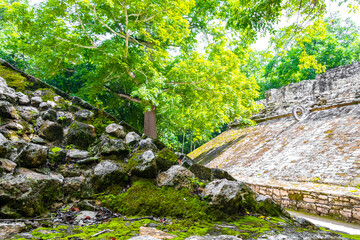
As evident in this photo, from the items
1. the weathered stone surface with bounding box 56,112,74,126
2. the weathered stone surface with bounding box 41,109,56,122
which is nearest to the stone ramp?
the weathered stone surface with bounding box 56,112,74,126

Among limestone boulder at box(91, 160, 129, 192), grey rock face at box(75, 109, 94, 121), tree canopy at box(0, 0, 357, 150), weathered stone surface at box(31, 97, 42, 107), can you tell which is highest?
tree canopy at box(0, 0, 357, 150)

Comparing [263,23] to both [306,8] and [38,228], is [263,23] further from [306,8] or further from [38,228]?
[38,228]

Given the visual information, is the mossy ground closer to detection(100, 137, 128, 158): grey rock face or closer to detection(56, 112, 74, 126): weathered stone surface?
detection(100, 137, 128, 158): grey rock face

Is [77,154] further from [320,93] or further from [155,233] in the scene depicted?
[320,93]

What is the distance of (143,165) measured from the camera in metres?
2.30

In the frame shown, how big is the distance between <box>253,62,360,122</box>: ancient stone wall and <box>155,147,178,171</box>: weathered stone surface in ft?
30.1

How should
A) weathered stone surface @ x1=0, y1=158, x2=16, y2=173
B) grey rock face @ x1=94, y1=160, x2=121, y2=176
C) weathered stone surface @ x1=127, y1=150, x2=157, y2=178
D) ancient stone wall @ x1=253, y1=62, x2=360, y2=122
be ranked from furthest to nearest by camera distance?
ancient stone wall @ x1=253, y1=62, x2=360, y2=122 → weathered stone surface @ x1=127, y1=150, x2=157, y2=178 → grey rock face @ x1=94, y1=160, x2=121, y2=176 → weathered stone surface @ x1=0, y1=158, x2=16, y2=173

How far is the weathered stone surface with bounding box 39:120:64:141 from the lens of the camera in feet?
8.23

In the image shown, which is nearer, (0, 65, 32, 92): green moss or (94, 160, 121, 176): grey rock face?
(94, 160, 121, 176): grey rock face

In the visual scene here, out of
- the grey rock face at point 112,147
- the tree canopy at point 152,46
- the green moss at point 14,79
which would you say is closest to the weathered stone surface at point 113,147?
the grey rock face at point 112,147

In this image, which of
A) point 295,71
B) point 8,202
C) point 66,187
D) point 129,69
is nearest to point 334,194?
point 66,187

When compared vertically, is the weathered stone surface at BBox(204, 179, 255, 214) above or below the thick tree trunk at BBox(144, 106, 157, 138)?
below

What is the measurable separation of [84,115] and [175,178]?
1608 millimetres

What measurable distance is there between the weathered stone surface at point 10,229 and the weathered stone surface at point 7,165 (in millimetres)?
525
